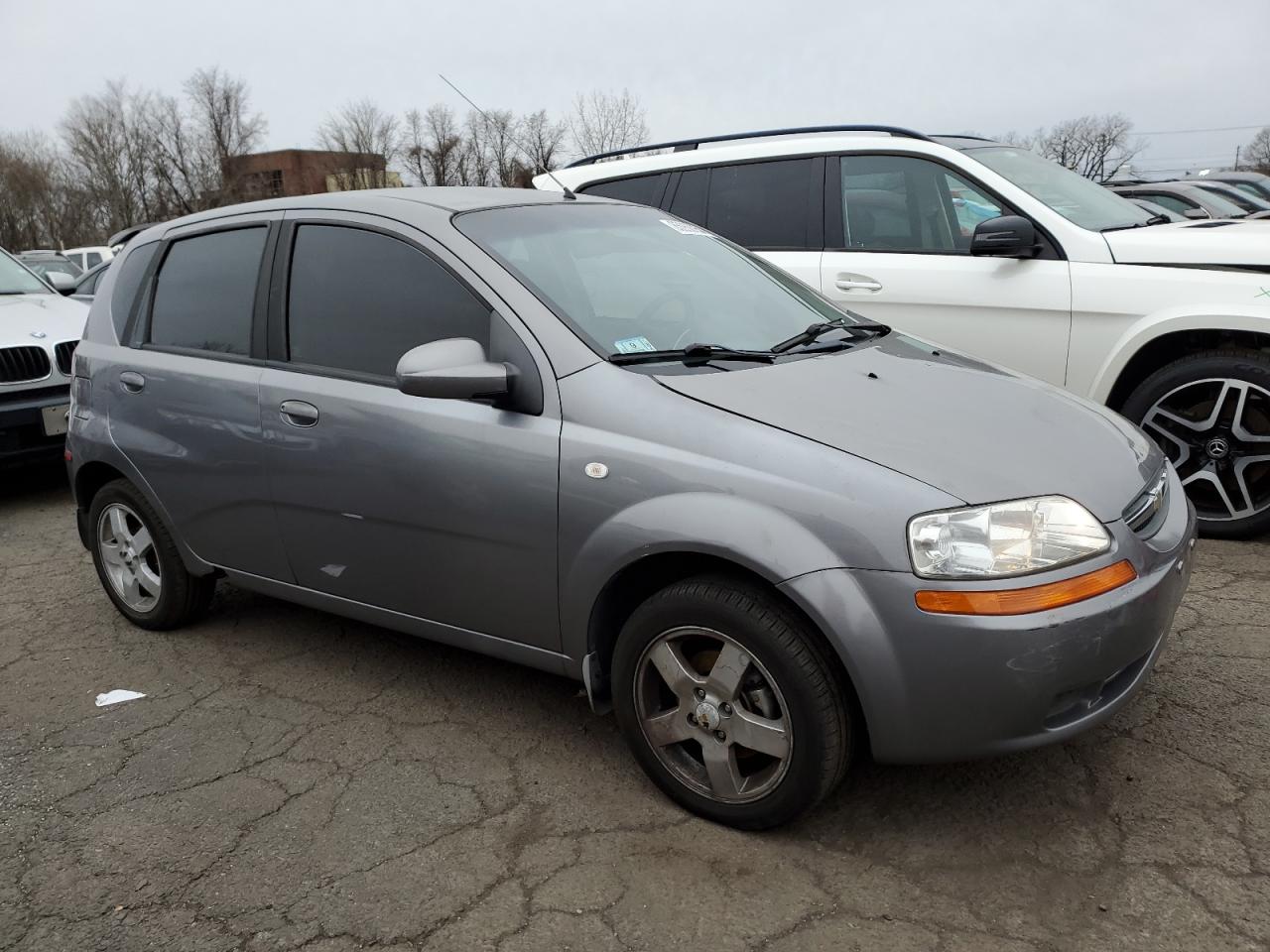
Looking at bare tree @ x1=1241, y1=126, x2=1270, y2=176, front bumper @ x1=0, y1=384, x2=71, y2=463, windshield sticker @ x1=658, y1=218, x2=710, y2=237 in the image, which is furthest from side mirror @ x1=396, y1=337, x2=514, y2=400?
bare tree @ x1=1241, y1=126, x2=1270, y2=176

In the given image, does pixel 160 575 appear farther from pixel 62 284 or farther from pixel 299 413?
pixel 62 284

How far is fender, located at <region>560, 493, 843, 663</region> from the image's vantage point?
2373mm

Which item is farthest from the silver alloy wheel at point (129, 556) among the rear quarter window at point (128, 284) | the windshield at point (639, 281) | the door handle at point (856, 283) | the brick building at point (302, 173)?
the brick building at point (302, 173)

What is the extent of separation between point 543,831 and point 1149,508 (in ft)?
5.88

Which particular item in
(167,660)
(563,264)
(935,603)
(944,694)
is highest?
(563,264)

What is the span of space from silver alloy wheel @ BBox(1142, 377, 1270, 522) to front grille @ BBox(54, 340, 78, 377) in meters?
6.21

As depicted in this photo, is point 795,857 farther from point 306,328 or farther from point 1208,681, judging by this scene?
point 306,328

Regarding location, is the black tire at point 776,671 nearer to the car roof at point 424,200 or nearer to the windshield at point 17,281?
the car roof at point 424,200

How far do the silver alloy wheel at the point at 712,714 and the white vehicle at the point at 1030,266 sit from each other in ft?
8.38

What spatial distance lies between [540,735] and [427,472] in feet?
3.01

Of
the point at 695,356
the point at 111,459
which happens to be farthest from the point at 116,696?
the point at 695,356

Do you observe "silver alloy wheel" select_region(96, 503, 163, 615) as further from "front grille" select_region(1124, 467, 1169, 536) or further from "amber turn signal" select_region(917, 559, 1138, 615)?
"front grille" select_region(1124, 467, 1169, 536)

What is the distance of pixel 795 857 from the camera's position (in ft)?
8.39

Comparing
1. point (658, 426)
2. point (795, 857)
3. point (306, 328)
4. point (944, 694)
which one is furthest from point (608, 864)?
point (306, 328)
